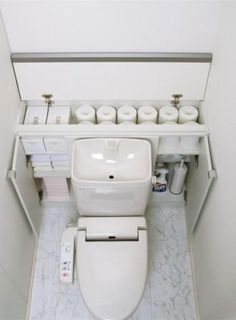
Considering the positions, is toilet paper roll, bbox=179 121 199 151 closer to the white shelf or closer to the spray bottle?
the spray bottle

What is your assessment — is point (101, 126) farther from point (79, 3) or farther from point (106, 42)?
point (79, 3)

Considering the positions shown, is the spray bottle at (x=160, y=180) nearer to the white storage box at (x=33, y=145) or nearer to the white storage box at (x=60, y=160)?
the white storage box at (x=60, y=160)

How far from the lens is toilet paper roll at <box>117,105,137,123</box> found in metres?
1.54

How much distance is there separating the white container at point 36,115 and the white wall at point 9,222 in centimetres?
7

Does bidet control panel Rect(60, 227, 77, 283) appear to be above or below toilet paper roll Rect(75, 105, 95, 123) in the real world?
below

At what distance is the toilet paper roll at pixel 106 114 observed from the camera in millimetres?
1539

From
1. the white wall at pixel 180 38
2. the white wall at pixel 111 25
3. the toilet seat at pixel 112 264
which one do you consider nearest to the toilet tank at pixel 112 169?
the toilet seat at pixel 112 264

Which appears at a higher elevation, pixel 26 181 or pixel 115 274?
pixel 26 181

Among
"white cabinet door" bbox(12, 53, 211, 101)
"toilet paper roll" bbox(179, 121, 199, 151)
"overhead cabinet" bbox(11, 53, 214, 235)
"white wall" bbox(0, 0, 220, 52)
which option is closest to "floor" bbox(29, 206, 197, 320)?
"overhead cabinet" bbox(11, 53, 214, 235)

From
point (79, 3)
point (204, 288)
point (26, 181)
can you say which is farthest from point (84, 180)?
point (204, 288)

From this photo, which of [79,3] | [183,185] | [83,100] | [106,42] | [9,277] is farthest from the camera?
[183,185]

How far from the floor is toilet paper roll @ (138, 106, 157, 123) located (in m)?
0.77

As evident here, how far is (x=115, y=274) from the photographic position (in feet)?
4.91

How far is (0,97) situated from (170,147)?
2.70ft
